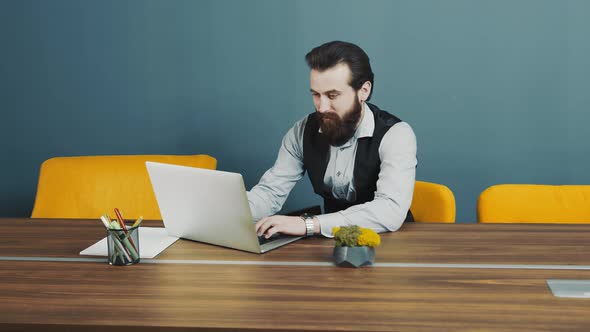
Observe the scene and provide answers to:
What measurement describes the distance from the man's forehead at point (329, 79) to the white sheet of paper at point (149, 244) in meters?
0.84

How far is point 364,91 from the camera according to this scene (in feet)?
9.16

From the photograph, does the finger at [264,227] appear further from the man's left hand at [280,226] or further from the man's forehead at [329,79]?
the man's forehead at [329,79]

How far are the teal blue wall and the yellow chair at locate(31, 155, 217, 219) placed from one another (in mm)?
796

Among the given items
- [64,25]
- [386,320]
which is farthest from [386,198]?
[64,25]

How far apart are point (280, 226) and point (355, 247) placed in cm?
36

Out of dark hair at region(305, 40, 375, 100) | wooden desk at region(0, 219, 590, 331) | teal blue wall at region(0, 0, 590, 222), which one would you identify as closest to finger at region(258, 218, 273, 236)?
wooden desk at region(0, 219, 590, 331)

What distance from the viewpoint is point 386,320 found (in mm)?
1437

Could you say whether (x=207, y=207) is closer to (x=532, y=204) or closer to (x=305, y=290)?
(x=305, y=290)

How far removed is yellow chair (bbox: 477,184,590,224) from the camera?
2572 mm

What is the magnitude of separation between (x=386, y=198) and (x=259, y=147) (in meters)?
1.50

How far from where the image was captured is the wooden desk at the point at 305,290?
4.74 ft

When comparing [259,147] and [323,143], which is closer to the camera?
[323,143]

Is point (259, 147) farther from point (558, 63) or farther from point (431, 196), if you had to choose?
point (558, 63)

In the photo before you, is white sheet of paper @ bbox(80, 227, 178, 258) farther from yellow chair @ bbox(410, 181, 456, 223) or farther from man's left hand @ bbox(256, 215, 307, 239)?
yellow chair @ bbox(410, 181, 456, 223)
